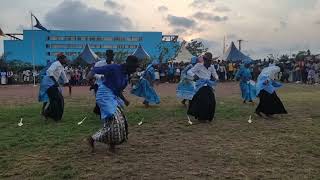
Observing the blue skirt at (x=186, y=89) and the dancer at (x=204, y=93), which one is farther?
the blue skirt at (x=186, y=89)

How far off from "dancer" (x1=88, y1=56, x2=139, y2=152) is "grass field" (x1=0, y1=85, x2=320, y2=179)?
30 cm

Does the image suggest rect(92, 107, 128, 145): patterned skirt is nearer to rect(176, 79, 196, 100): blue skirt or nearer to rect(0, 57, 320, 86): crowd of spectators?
rect(176, 79, 196, 100): blue skirt

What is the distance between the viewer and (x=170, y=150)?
32.3ft

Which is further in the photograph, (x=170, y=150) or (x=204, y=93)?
A: (x=204, y=93)

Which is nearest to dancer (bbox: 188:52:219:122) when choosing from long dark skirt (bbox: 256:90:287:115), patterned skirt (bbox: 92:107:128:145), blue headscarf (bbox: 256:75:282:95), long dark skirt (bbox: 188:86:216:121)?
long dark skirt (bbox: 188:86:216:121)

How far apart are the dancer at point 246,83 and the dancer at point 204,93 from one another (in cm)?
621

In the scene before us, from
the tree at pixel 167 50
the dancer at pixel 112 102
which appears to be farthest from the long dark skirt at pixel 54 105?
the tree at pixel 167 50

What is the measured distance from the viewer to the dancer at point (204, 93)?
549 inches

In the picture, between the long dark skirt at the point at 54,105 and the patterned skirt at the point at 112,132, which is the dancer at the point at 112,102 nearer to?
the patterned skirt at the point at 112,132

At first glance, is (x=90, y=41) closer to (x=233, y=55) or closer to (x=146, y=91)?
(x=233, y=55)

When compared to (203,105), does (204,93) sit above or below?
above

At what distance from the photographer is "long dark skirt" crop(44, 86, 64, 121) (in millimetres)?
14055

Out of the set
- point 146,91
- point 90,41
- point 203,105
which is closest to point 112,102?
point 203,105

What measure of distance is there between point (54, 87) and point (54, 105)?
460mm
